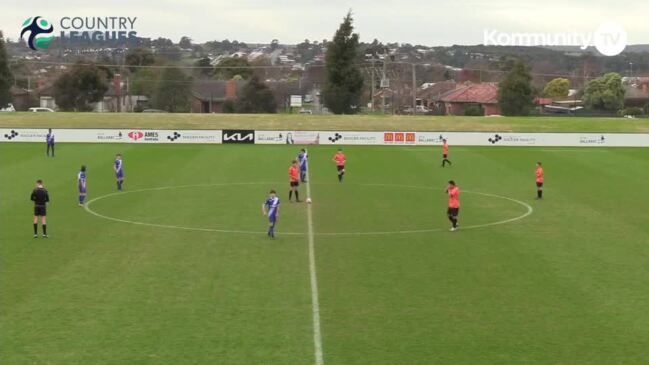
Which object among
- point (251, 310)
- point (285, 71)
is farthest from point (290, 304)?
point (285, 71)

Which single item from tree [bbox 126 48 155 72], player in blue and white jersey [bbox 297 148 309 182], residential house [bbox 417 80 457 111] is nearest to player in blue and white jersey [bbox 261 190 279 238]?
player in blue and white jersey [bbox 297 148 309 182]

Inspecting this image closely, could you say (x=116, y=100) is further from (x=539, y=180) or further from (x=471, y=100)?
(x=539, y=180)

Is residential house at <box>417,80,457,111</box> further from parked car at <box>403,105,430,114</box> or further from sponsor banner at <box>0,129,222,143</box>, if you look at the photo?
sponsor banner at <box>0,129,222,143</box>

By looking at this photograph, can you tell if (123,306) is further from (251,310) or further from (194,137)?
(194,137)

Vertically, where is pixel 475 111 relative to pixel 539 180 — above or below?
above

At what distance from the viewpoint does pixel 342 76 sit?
109 metres

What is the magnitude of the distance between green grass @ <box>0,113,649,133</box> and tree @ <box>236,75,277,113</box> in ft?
84.8

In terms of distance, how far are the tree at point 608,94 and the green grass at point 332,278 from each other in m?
92.2

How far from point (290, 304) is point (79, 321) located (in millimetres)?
4554

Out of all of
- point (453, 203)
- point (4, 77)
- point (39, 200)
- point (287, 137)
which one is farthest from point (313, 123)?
point (39, 200)

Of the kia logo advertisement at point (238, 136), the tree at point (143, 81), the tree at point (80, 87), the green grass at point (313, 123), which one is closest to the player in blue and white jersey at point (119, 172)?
the kia logo advertisement at point (238, 136)

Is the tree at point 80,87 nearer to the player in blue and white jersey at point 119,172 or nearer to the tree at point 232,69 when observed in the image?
the tree at point 232,69

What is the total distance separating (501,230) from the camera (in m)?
31.4

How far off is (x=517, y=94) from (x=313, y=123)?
1432 inches
